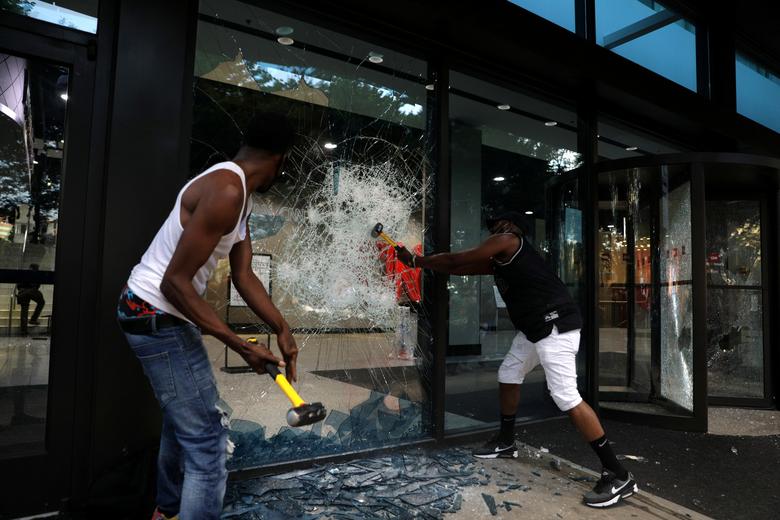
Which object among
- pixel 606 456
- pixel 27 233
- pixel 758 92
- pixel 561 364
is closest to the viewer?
pixel 27 233

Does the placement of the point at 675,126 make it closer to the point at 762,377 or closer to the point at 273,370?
the point at 762,377

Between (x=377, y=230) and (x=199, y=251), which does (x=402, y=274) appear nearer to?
(x=377, y=230)

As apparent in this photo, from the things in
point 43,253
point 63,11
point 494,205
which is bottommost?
point 43,253

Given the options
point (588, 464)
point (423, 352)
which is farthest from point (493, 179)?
point (588, 464)

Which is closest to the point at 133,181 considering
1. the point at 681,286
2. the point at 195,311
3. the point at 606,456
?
the point at 195,311

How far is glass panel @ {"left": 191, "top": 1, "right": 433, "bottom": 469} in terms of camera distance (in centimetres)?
298

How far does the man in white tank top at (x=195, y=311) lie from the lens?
1645 mm

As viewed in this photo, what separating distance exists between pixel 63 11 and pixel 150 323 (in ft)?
6.20

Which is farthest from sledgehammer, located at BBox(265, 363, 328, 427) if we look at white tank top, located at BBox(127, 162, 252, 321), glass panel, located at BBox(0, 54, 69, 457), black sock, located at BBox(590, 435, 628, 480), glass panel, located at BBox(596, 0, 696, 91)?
glass panel, located at BBox(596, 0, 696, 91)

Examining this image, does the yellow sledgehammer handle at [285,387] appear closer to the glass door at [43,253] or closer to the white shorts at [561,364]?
the glass door at [43,253]

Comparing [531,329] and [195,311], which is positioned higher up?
[195,311]

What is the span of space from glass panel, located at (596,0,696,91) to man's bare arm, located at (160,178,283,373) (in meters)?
4.77

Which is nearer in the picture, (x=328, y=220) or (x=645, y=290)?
(x=328, y=220)

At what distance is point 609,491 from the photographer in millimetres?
2824
